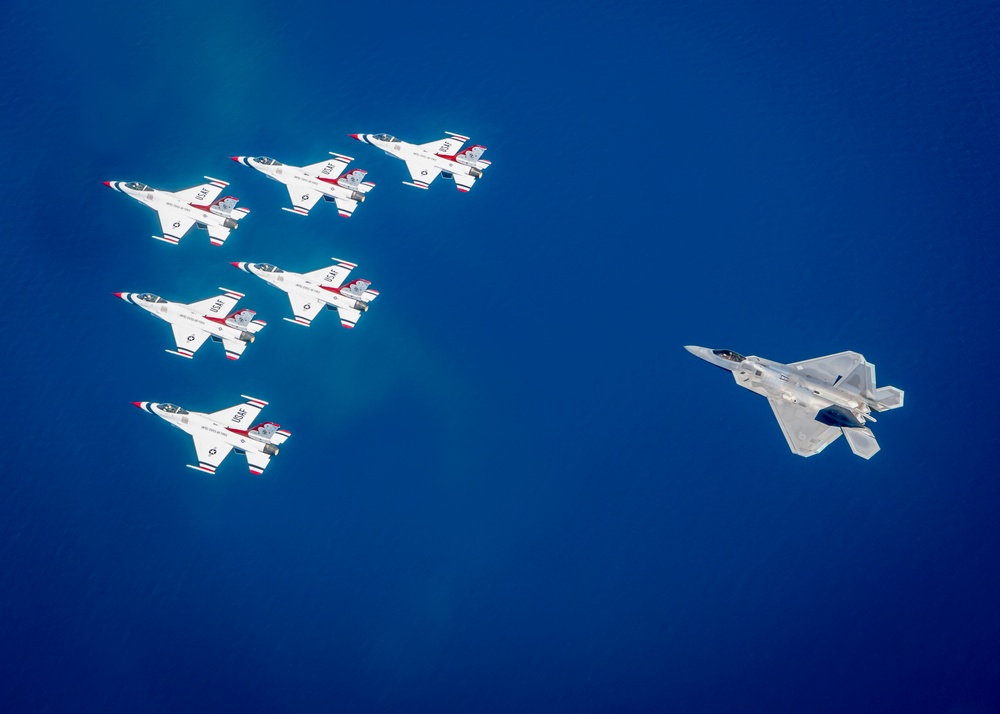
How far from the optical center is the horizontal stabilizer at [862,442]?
313 ft

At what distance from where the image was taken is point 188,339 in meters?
101

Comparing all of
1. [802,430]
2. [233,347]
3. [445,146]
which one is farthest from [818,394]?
[233,347]

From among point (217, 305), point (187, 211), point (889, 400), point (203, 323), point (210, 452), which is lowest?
point (210, 452)

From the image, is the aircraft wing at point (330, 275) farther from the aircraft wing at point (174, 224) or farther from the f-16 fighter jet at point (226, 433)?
the f-16 fighter jet at point (226, 433)

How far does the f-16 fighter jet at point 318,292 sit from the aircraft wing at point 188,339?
322 inches

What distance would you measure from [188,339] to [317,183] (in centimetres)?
2069

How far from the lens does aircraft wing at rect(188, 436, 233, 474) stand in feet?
320

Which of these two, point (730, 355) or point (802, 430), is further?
point (730, 355)

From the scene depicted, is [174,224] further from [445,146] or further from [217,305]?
[445,146]

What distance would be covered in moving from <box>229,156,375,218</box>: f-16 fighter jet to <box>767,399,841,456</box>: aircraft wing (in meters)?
46.9

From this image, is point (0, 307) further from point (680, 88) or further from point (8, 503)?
point (680, 88)

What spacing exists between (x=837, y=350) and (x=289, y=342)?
54162 millimetres

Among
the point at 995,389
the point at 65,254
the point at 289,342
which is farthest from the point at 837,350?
the point at 65,254

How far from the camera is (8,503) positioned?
9756cm
